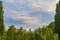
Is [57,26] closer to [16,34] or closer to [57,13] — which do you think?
[57,13]

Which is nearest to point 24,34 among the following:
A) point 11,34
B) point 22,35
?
point 22,35

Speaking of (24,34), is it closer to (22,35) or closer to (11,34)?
(22,35)

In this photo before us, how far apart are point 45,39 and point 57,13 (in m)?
24.2

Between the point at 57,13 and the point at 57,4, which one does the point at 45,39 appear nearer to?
the point at 57,13

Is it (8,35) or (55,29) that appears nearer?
Result: (8,35)

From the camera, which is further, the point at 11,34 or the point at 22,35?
the point at 22,35

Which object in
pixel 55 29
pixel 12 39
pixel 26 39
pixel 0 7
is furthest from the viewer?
pixel 55 29

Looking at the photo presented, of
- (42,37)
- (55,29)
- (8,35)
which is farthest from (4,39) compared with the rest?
(55,29)

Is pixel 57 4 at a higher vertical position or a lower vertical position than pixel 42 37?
higher

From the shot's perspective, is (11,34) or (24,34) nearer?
(11,34)

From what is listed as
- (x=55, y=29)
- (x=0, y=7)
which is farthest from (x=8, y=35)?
(x=55, y=29)

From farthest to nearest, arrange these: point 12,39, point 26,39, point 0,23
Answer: point 0,23 → point 26,39 → point 12,39

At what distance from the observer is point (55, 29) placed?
67.8 m

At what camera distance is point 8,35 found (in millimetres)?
43062
